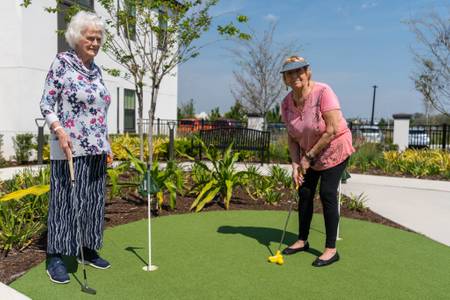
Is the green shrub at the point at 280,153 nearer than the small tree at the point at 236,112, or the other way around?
the green shrub at the point at 280,153

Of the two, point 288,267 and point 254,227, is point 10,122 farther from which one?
point 288,267

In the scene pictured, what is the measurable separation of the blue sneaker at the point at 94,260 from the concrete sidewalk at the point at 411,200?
3461mm

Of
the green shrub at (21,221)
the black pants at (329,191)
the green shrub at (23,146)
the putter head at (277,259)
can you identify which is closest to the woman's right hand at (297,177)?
the black pants at (329,191)

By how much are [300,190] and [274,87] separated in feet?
72.6

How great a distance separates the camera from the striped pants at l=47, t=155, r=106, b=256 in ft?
10.3

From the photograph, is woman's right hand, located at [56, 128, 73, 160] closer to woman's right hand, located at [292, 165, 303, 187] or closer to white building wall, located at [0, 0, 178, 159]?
woman's right hand, located at [292, 165, 303, 187]

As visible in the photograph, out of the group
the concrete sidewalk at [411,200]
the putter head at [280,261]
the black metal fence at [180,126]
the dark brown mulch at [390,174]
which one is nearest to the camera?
the putter head at [280,261]

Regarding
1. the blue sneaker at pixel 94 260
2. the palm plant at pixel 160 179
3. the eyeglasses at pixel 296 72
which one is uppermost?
the eyeglasses at pixel 296 72

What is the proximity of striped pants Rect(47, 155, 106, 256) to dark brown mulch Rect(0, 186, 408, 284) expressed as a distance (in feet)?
1.92

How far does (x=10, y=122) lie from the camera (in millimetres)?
11047

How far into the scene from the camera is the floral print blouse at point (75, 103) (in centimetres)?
297

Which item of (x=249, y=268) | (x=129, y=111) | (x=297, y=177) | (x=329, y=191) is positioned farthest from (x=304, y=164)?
(x=129, y=111)

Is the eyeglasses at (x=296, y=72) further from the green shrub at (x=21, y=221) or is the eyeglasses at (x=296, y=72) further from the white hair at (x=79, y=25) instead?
the green shrub at (x=21, y=221)

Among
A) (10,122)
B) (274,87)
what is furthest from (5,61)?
(274,87)
